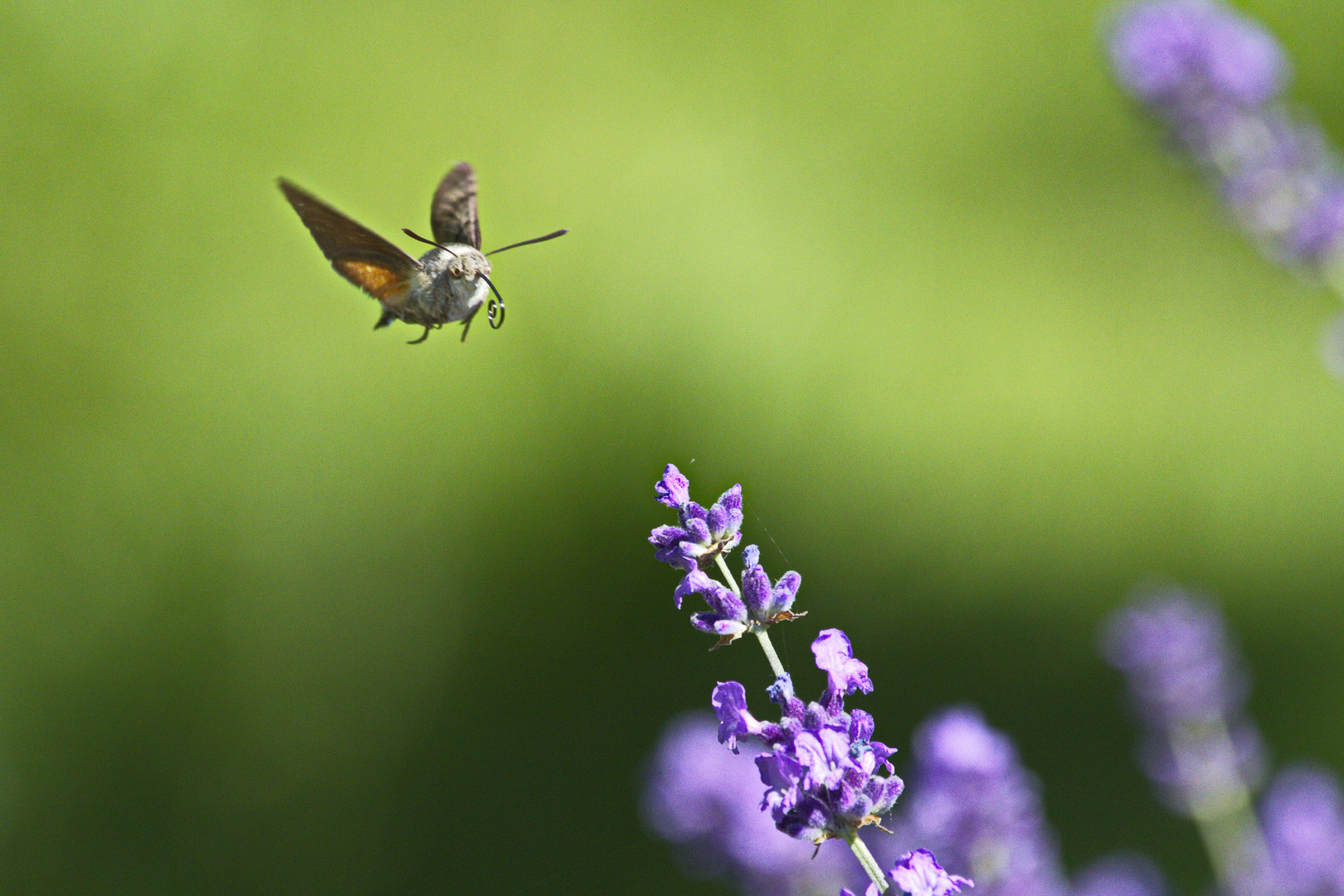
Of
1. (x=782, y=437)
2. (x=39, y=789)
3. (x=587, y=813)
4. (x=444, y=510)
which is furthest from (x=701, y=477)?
(x=39, y=789)

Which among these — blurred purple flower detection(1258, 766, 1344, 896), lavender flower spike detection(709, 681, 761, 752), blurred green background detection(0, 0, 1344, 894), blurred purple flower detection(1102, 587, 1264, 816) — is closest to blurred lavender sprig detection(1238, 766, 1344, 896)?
blurred purple flower detection(1258, 766, 1344, 896)

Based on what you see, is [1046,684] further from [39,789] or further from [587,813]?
[39,789]

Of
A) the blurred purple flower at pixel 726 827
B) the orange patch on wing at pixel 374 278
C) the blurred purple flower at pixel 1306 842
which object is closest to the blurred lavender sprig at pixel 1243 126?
the blurred purple flower at pixel 1306 842

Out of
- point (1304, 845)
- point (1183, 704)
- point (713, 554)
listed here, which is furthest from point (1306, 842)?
point (713, 554)

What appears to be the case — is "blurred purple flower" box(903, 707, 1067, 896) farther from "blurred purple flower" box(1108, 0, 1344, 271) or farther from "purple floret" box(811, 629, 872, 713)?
"blurred purple flower" box(1108, 0, 1344, 271)

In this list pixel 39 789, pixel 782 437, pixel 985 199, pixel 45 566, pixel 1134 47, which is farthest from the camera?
pixel 985 199

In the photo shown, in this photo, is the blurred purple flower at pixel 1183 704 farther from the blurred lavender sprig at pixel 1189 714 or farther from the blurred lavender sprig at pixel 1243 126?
the blurred lavender sprig at pixel 1243 126
